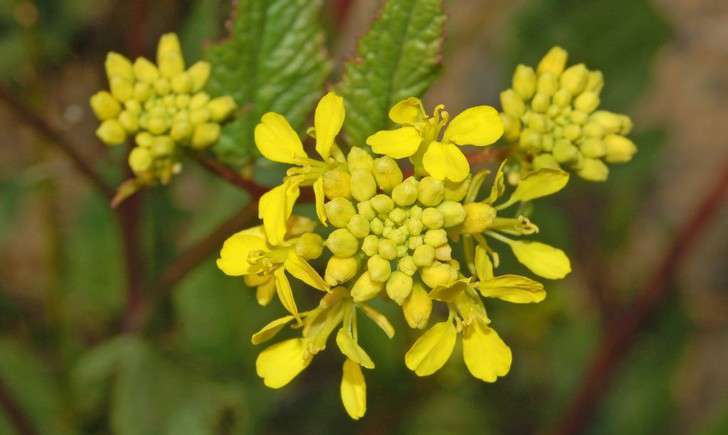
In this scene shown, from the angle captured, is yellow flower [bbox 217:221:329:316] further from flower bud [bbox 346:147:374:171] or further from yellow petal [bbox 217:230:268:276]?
flower bud [bbox 346:147:374:171]

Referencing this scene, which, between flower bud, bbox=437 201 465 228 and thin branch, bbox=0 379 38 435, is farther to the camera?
thin branch, bbox=0 379 38 435

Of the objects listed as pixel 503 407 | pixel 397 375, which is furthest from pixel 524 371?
pixel 397 375

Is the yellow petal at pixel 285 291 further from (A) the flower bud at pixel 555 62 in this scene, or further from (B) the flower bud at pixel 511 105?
(A) the flower bud at pixel 555 62

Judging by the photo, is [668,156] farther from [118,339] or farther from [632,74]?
[118,339]

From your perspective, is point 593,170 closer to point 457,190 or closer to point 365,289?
point 457,190

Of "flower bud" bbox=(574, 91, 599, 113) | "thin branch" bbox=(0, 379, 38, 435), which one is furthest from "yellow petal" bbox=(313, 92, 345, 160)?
"thin branch" bbox=(0, 379, 38, 435)

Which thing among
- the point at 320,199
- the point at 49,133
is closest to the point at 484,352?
the point at 320,199

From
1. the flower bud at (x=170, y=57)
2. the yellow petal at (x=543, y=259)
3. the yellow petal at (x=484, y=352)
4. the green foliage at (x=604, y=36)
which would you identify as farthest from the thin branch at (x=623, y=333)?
the flower bud at (x=170, y=57)
